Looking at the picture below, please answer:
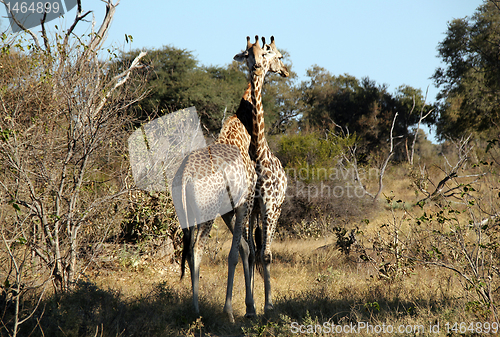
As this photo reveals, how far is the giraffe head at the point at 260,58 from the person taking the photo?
5.30m

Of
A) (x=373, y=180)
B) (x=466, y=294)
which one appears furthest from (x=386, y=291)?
(x=373, y=180)

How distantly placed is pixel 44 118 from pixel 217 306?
3.19m

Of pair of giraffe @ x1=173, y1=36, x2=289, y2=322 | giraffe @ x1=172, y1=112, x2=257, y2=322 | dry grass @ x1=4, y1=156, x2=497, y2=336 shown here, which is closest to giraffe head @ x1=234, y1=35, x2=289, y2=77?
pair of giraffe @ x1=173, y1=36, x2=289, y2=322

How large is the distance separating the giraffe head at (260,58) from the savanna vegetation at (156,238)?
1.35 meters

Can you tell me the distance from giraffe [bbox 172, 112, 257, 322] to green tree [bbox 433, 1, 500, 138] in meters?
15.0

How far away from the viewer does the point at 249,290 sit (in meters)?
4.88

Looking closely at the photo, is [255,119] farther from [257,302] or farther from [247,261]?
[257,302]

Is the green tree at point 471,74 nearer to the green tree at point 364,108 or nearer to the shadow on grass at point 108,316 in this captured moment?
the green tree at point 364,108

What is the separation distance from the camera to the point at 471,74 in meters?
18.0

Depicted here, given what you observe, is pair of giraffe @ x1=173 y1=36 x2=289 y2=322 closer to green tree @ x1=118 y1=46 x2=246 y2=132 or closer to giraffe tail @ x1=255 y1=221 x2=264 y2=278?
giraffe tail @ x1=255 y1=221 x2=264 y2=278

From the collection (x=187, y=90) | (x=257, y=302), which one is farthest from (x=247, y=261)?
(x=187, y=90)

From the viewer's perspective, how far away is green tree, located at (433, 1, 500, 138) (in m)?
16.7

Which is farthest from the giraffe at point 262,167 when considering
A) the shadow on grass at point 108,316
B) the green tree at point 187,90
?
the green tree at point 187,90

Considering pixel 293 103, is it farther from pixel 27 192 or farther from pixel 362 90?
pixel 27 192
